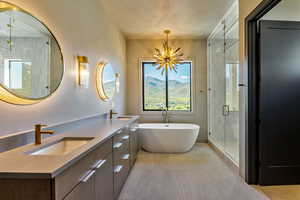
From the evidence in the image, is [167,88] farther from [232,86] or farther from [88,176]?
[88,176]

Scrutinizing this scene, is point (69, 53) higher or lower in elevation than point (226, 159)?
higher

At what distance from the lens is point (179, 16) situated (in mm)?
3859

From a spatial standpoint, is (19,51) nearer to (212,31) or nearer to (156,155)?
(156,155)

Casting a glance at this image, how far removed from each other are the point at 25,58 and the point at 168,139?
3.27 metres

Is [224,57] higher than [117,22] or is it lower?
lower

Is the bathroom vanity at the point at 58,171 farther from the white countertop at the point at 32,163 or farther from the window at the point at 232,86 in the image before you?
the window at the point at 232,86

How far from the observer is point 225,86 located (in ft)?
13.4

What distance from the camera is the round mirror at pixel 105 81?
321 centimetres

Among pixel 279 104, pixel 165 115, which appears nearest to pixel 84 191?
pixel 279 104

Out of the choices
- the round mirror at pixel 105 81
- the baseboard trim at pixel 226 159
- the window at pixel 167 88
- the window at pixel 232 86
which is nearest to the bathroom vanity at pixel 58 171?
the round mirror at pixel 105 81

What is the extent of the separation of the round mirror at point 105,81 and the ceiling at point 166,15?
3.55 ft

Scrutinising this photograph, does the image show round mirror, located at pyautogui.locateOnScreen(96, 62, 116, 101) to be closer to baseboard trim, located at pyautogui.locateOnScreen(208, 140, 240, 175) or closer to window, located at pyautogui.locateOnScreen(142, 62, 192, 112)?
window, located at pyautogui.locateOnScreen(142, 62, 192, 112)

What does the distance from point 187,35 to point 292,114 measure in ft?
10.4

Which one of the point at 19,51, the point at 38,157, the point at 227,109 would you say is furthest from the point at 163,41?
the point at 38,157
